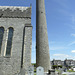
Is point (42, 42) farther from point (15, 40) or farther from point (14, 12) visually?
point (14, 12)

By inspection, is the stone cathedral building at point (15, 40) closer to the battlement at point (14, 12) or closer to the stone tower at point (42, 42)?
the battlement at point (14, 12)

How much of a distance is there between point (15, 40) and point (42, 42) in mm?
4177

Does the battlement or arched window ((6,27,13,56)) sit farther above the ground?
the battlement

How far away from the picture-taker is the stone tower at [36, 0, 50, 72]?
12016mm

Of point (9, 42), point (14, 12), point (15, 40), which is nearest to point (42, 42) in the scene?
point (15, 40)

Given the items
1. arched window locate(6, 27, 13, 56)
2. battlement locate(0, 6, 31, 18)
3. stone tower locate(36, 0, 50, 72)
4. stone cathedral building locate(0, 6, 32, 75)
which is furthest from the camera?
battlement locate(0, 6, 31, 18)

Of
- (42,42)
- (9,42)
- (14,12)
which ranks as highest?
(14,12)

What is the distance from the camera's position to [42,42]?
508 inches

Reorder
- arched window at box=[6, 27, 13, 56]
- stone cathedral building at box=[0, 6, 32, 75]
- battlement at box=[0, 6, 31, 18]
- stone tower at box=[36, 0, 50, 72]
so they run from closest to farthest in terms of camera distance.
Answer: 1. stone cathedral building at box=[0, 6, 32, 75]
2. arched window at box=[6, 27, 13, 56]
3. stone tower at box=[36, 0, 50, 72]
4. battlement at box=[0, 6, 31, 18]

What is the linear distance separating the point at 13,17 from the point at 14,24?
4.09 feet

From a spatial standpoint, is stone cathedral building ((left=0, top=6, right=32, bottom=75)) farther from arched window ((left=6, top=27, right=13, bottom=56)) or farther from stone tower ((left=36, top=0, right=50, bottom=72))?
stone tower ((left=36, top=0, right=50, bottom=72))

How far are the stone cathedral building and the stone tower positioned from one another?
2.43 meters

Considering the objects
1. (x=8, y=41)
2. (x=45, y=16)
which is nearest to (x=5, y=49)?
(x=8, y=41)

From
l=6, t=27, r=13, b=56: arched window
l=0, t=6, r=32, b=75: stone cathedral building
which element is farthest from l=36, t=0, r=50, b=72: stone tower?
l=6, t=27, r=13, b=56: arched window
